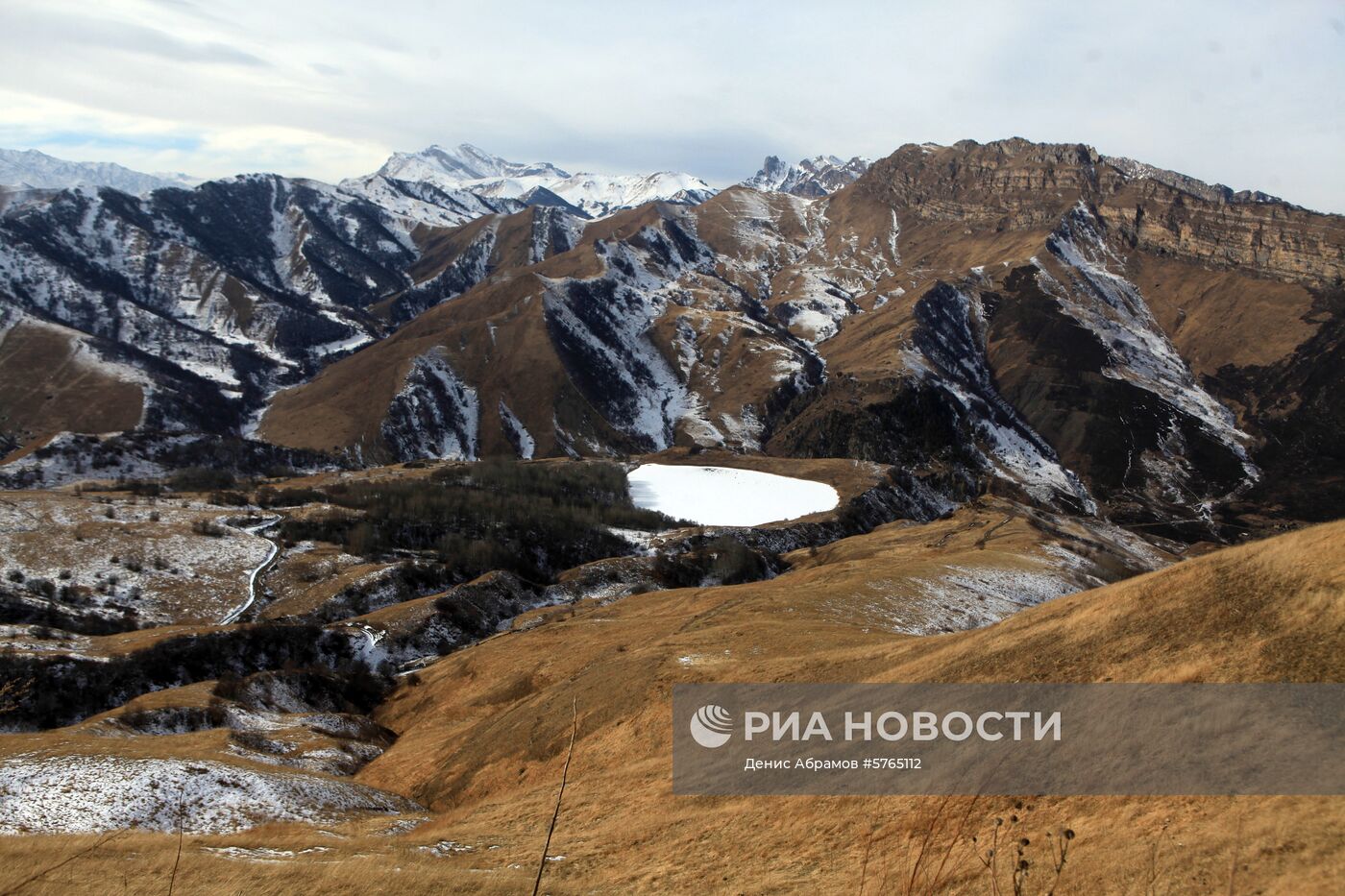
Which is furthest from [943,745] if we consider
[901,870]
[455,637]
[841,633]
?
[455,637]

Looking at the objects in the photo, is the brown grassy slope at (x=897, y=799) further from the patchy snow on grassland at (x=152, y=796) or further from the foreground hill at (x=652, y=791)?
the patchy snow on grassland at (x=152, y=796)

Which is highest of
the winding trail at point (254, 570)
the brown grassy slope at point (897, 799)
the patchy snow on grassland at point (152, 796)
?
the brown grassy slope at point (897, 799)

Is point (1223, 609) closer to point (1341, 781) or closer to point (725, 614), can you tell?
point (1341, 781)

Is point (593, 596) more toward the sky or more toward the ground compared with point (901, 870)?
more toward the ground

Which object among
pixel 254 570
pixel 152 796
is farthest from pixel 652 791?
pixel 254 570

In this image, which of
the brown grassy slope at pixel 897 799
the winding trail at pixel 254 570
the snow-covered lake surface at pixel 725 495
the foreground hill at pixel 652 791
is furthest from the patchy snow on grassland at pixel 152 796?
the snow-covered lake surface at pixel 725 495

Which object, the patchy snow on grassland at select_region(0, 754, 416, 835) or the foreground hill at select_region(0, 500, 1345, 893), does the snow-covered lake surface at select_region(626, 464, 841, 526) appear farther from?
the patchy snow on grassland at select_region(0, 754, 416, 835)

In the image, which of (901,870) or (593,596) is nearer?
(901,870)
